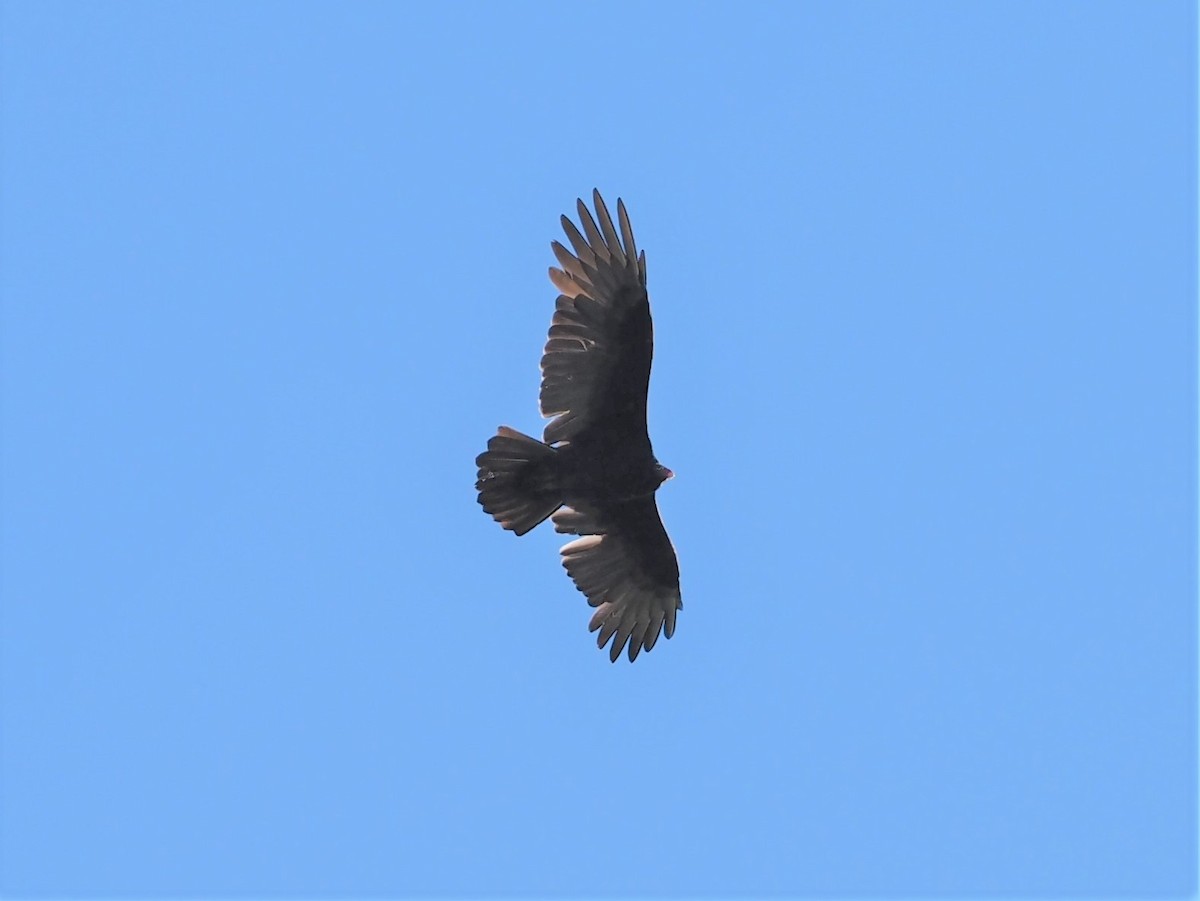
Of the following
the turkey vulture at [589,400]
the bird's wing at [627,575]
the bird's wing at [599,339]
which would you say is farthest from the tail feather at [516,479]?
the bird's wing at [627,575]

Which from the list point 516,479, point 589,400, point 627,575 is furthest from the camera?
point 627,575

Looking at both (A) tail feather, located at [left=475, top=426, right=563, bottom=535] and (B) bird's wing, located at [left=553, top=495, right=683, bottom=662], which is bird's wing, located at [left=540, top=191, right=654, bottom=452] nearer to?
(A) tail feather, located at [left=475, top=426, right=563, bottom=535]

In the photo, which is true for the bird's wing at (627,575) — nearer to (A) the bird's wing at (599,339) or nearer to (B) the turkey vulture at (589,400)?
(B) the turkey vulture at (589,400)

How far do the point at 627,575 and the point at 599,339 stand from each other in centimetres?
224

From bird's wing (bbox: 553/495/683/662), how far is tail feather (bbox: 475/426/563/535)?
967mm

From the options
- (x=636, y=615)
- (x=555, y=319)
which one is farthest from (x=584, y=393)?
(x=636, y=615)

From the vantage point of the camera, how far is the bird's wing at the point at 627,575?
16672 millimetres

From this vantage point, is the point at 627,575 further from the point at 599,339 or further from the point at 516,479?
the point at 599,339

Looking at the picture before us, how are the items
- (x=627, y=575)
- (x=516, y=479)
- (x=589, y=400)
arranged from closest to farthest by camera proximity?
1. (x=516, y=479)
2. (x=589, y=400)
3. (x=627, y=575)

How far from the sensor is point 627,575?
1681 centimetres

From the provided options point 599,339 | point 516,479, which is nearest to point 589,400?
point 599,339

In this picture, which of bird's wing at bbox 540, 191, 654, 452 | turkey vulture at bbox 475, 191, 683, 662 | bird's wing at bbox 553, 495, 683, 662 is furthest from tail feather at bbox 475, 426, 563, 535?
bird's wing at bbox 553, 495, 683, 662

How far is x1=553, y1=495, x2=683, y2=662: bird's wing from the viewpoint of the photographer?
1667 centimetres

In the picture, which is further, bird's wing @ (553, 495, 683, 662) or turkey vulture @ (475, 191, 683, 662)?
bird's wing @ (553, 495, 683, 662)
